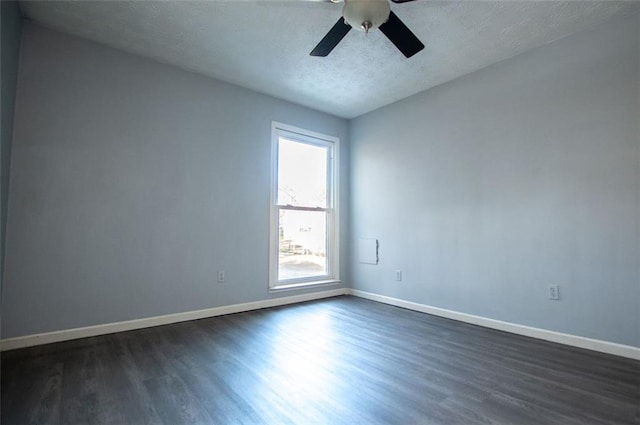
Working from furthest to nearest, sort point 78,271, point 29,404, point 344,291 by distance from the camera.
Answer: point 344,291, point 78,271, point 29,404

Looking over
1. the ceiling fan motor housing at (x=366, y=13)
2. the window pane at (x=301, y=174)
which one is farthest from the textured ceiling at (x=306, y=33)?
the window pane at (x=301, y=174)

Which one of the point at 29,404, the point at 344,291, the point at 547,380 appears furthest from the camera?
the point at 344,291

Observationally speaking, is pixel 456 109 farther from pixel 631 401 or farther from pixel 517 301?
pixel 631 401

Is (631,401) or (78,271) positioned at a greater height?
(78,271)

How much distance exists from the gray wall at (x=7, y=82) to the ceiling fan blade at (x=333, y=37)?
2.09m

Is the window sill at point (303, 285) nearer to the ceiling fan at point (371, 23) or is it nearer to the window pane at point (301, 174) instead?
the window pane at point (301, 174)

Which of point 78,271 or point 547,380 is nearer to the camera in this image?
point 547,380

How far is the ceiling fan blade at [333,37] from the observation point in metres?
2.11

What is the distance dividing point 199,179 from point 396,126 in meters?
2.59

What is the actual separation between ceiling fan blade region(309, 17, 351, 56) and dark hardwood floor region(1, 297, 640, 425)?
233cm

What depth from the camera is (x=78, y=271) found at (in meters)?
2.72

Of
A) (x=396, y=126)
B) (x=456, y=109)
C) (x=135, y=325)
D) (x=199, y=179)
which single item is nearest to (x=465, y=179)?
(x=456, y=109)

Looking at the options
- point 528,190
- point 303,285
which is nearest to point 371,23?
point 528,190

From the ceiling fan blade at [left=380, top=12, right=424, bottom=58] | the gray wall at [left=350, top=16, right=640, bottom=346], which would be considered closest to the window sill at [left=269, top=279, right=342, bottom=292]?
the gray wall at [left=350, top=16, right=640, bottom=346]
